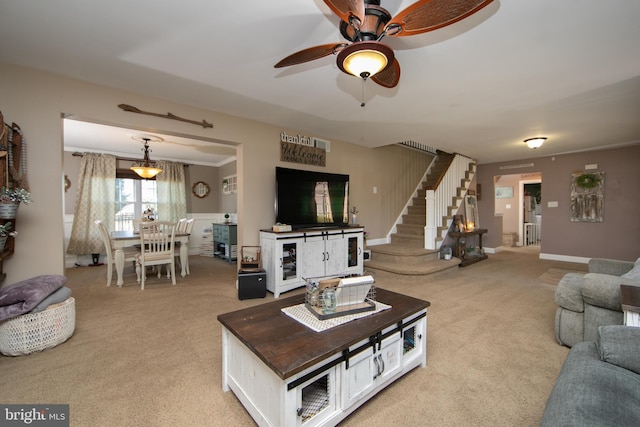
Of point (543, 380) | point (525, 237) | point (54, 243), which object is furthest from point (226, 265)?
point (525, 237)

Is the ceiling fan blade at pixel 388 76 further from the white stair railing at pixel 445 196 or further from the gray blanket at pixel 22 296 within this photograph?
the white stair railing at pixel 445 196

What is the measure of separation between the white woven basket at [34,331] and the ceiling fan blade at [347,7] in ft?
9.59

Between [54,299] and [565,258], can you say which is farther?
[565,258]

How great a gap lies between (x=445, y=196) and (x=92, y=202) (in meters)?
7.03

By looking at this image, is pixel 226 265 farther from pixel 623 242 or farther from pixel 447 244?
pixel 623 242

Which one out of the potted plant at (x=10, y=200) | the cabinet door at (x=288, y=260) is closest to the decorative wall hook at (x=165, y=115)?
the potted plant at (x=10, y=200)

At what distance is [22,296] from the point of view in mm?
2018

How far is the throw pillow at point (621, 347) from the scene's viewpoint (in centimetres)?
120

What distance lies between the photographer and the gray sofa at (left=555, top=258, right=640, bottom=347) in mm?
1897

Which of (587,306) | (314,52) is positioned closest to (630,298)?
(587,306)

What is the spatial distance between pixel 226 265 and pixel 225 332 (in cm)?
391

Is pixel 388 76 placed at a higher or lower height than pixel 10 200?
higher

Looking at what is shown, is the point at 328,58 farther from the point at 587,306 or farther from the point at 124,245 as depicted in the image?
the point at 124,245

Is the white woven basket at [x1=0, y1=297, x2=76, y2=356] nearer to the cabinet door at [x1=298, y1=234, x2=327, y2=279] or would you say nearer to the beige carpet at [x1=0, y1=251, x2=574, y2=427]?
the beige carpet at [x1=0, y1=251, x2=574, y2=427]
